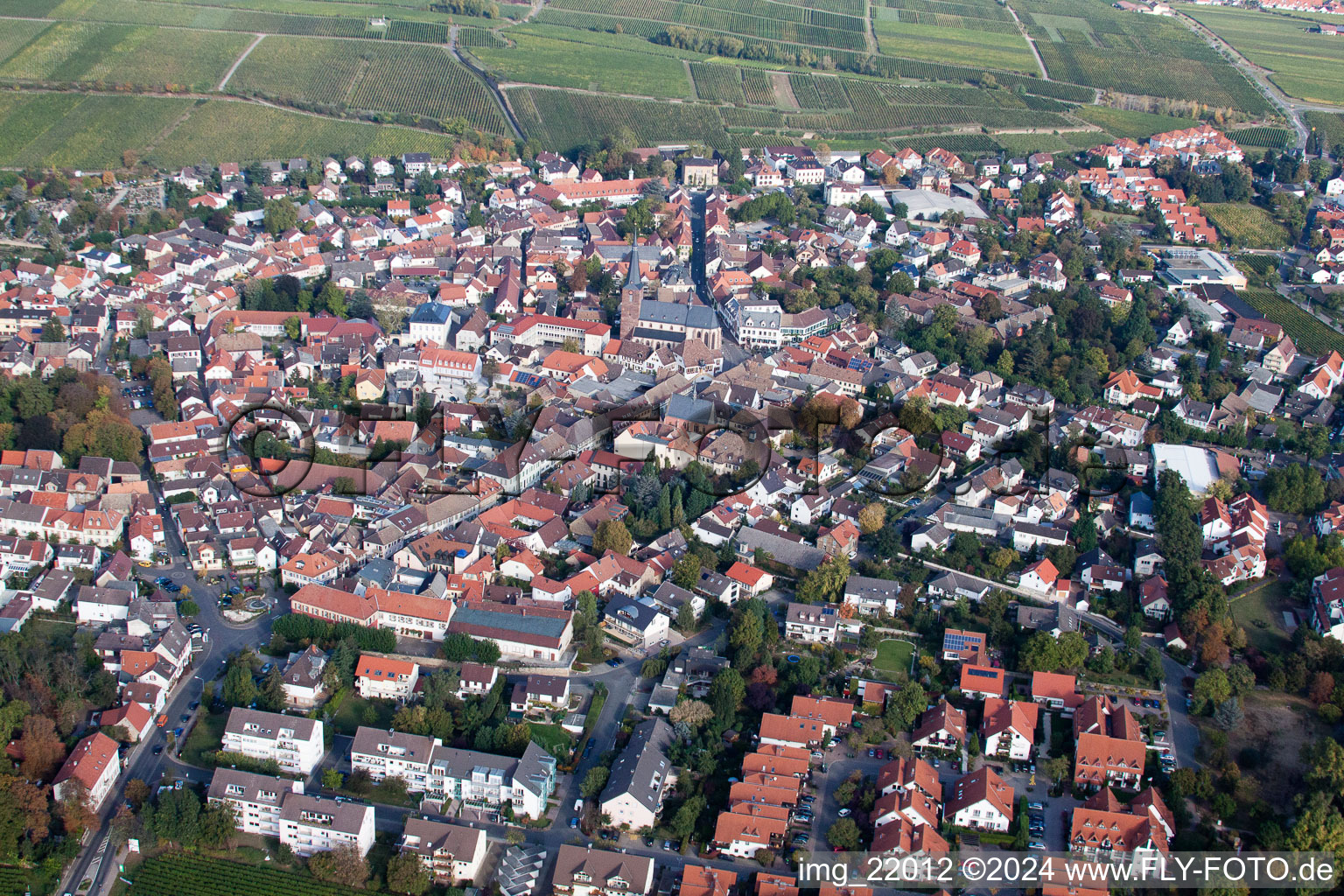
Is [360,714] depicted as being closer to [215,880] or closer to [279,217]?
[215,880]

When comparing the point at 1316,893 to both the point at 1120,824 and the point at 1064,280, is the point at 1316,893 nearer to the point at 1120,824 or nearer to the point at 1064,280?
the point at 1120,824

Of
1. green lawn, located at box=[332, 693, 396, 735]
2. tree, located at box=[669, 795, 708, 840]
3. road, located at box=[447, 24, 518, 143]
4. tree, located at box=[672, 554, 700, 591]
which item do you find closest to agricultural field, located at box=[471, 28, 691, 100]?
road, located at box=[447, 24, 518, 143]

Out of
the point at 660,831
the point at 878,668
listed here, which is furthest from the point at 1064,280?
the point at 660,831

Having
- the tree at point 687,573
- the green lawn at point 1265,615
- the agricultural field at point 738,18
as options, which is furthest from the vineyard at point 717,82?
the green lawn at point 1265,615

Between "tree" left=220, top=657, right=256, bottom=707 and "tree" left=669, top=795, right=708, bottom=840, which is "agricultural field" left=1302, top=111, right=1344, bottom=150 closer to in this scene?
"tree" left=669, top=795, right=708, bottom=840

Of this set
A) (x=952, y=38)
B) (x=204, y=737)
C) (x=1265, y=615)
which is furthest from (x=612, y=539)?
(x=952, y=38)

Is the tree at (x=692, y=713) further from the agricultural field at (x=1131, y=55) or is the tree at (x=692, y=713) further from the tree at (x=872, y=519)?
the agricultural field at (x=1131, y=55)

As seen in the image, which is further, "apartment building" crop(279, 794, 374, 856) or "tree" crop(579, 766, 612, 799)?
"tree" crop(579, 766, 612, 799)
